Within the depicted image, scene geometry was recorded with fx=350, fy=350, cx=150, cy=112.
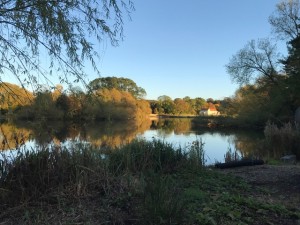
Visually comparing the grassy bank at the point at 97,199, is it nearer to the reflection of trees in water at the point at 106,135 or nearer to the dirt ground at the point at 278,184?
the dirt ground at the point at 278,184

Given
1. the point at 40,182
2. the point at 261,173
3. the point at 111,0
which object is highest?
the point at 111,0

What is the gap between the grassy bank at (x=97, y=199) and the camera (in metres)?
Result: 4.04

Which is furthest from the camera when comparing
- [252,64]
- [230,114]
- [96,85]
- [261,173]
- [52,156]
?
[230,114]

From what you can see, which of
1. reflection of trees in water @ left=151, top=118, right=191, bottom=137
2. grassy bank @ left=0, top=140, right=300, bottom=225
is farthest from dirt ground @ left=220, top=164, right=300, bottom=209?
reflection of trees in water @ left=151, top=118, right=191, bottom=137

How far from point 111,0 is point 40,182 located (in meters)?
2.57

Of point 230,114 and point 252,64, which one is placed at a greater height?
point 252,64

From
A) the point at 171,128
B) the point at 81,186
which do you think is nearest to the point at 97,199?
the point at 81,186

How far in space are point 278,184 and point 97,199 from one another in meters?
3.92

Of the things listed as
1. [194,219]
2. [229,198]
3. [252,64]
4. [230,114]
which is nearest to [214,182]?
[229,198]

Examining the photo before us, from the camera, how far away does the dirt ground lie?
18.7 ft

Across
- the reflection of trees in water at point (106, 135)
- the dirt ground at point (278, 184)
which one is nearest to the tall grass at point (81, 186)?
the reflection of trees in water at point (106, 135)

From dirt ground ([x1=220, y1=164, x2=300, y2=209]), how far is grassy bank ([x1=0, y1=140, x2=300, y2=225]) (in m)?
0.38

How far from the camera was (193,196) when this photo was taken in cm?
524

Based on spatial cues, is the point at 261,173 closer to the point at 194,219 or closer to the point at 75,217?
the point at 194,219
